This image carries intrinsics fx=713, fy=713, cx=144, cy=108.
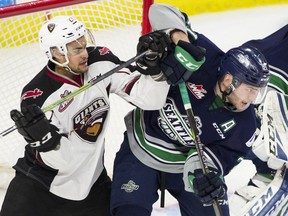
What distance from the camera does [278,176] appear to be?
298 cm

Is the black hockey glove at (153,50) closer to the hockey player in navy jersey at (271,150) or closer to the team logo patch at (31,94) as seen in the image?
the team logo patch at (31,94)

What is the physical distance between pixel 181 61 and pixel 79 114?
446 mm

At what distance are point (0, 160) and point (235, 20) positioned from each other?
2.10 m

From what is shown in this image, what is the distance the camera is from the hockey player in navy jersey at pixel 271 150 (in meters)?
2.89

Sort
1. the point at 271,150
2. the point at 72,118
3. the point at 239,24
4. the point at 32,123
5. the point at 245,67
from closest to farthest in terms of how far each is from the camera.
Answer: the point at 32,123 < the point at 245,67 < the point at 72,118 < the point at 271,150 < the point at 239,24

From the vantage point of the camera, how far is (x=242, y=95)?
246 centimetres

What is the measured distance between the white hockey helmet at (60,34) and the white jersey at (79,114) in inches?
3.9

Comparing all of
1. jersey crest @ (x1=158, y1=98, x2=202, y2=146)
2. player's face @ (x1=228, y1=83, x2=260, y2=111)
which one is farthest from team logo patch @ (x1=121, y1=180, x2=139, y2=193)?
player's face @ (x1=228, y1=83, x2=260, y2=111)

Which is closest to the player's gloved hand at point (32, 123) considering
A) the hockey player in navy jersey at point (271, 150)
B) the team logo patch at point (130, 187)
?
the team logo patch at point (130, 187)

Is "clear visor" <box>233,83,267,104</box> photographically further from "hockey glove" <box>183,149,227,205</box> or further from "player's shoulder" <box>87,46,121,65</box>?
"player's shoulder" <box>87,46,121,65</box>

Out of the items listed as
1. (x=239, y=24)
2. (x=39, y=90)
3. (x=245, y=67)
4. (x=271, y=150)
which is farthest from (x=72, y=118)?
(x=239, y=24)

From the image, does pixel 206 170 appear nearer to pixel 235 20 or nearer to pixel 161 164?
pixel 161 164

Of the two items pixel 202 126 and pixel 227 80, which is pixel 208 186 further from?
pixel 227 80

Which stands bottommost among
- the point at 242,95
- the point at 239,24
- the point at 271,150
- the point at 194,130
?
the point at 239,24
